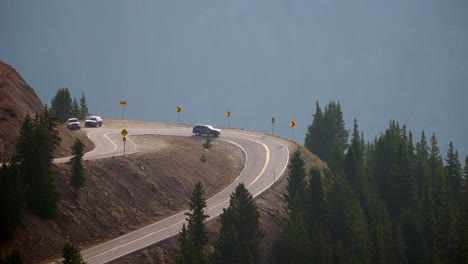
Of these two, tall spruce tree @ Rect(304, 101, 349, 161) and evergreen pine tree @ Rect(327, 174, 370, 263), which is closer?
evergreen pine tree @ Rect(327, 174, 370, 263)

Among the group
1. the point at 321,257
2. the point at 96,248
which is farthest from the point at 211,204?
the point at 96,248

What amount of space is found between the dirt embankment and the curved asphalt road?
1.31 metres

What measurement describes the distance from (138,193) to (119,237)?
326 inches

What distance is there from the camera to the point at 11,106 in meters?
62.1

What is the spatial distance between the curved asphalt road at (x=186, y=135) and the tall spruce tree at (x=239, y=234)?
4.64 metres

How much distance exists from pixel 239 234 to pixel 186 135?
40981 mm

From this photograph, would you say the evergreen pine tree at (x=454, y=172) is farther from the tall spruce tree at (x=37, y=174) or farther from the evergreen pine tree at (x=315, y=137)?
the tall spruce tree at (x=37, y=174)

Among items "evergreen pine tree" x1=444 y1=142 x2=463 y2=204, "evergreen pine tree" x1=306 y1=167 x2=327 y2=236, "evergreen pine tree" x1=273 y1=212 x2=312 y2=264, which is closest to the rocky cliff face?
"evergreen pine tree" x1=273 y1=212 x2=312 y2=264

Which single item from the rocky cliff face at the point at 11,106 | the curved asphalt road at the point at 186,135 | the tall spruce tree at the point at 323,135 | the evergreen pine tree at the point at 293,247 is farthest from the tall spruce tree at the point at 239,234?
the tall spruce tree at the point at 323,135

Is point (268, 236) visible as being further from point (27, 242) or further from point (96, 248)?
point (27, 242)

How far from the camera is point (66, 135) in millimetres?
67812

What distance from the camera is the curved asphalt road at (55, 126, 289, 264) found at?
48.6 meters

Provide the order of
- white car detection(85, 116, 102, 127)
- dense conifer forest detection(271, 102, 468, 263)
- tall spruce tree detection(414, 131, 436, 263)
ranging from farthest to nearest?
white car detection(85, 116, 102, 127) → tall spruce tree detection(414, 131, 436, 263) → dense conifer forest detection(271, 102, 468, 263)

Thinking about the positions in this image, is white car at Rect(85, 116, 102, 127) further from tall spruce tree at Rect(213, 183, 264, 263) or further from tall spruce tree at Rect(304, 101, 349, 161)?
tall spruce tree at Rect(213, 183, 264, 263)
